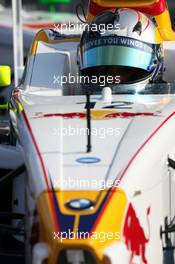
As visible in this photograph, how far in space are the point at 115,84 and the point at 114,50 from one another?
0.21 meters

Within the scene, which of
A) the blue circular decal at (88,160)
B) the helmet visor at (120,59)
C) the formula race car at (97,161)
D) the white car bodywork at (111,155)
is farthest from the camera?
the helmet visor at (120,59)

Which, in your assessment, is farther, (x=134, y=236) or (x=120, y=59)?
(x=120, y=59)

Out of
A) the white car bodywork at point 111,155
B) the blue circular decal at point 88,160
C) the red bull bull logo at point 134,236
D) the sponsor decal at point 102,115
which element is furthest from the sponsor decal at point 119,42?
the red bull bull logo at point 134,236

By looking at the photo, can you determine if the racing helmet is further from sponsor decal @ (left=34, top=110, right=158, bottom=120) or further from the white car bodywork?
sponsor decal @ (left=34, top=110, right=158, bottom=120)

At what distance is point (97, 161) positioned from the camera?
370cm

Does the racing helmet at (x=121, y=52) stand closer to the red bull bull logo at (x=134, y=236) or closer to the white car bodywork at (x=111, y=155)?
the white car bodywork at (x=111, y=155)

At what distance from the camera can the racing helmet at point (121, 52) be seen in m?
4.83

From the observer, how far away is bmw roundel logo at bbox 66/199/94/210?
3.40 m

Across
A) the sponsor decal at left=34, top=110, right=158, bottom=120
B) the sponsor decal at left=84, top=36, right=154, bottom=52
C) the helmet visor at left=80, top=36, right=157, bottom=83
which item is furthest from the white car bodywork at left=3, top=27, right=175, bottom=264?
the sponsor decal at left=84, top=36, right=154, bottom=52

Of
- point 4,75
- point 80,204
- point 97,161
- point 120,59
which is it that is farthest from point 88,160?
point 4,75

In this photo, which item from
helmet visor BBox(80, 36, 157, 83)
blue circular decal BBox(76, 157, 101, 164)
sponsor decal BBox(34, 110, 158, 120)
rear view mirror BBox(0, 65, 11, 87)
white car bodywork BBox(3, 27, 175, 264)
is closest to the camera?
white car bodywork BBox(3, 27, 175, 264)

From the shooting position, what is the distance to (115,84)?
191 inches

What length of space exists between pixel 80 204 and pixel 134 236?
30cm

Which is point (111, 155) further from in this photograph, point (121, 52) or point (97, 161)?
point (121, 52)
